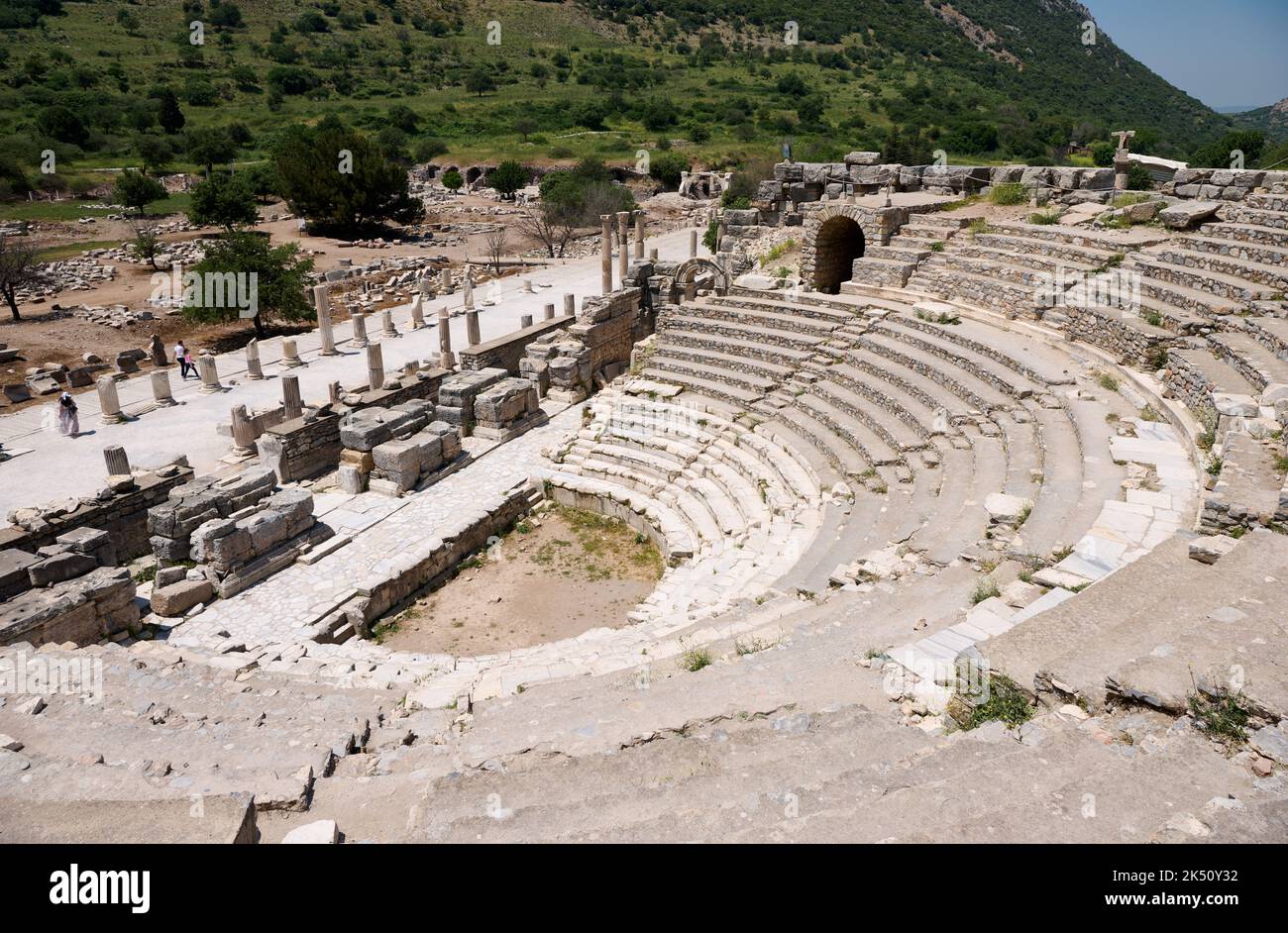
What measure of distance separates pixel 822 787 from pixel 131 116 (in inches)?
3005

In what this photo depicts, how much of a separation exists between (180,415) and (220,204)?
2807cm

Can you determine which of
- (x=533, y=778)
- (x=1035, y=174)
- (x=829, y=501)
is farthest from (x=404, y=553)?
(x=1035, y=174)

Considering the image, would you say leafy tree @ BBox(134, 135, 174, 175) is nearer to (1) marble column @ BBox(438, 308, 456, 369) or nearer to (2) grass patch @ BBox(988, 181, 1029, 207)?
(1) marble column @ BBox(438, 308, 456, 369)

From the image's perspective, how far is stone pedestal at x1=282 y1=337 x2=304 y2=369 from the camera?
926 inches

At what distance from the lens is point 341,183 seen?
146ft

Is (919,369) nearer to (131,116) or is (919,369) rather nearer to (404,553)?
(404,553)

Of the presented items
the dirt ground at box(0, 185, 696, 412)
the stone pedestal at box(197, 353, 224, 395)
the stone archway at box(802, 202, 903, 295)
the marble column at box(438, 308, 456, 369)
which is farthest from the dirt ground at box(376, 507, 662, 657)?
the dirt ground at box(0, 185, 696, 412)

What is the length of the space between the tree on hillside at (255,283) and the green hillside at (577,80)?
30.8 metres

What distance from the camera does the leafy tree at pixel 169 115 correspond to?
63031 millimetres

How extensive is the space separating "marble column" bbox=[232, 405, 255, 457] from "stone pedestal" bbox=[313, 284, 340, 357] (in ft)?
24.4

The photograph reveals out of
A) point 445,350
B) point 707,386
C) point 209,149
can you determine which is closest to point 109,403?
point 445,350

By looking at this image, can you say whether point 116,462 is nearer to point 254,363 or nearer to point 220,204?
point 254,363

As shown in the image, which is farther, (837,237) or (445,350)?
(445,350)

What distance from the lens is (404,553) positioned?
13.5 metres
